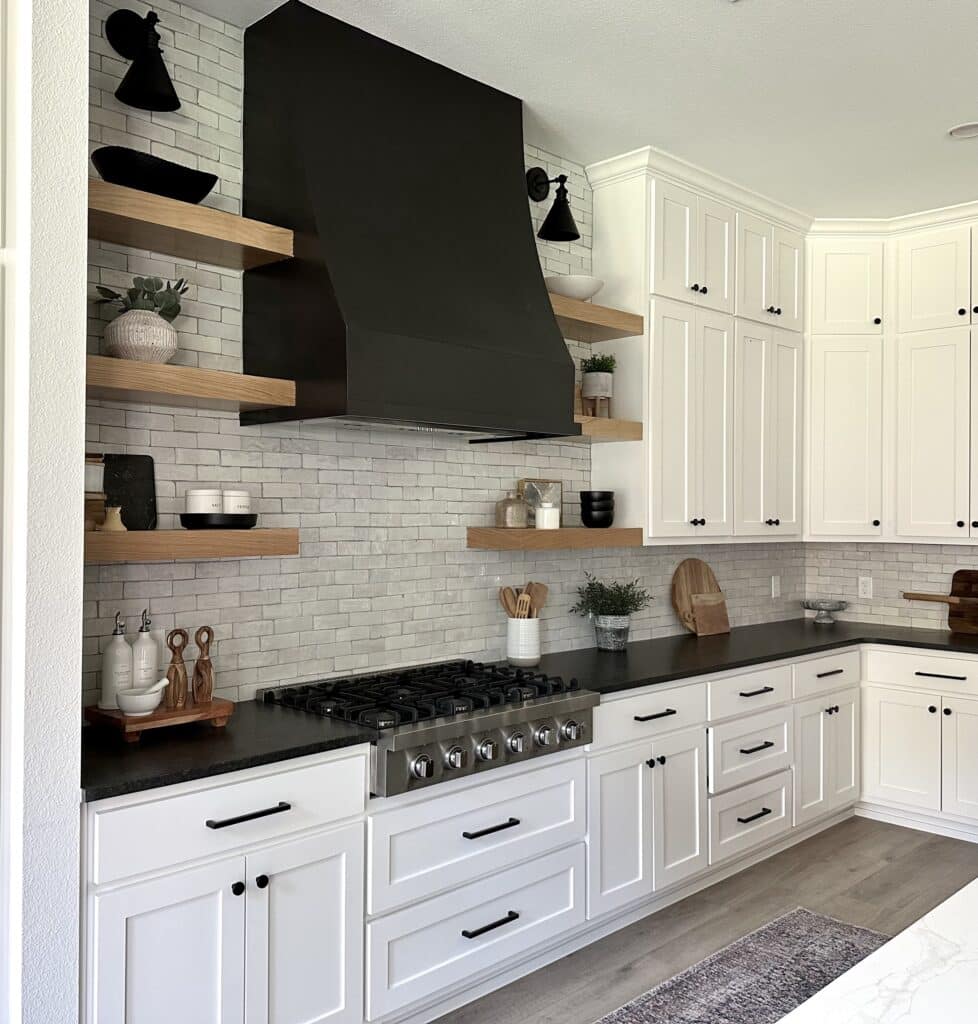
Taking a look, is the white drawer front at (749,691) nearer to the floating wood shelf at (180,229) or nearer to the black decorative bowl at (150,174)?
the floating wood shelf at (180,229)

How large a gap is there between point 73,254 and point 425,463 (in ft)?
5.43

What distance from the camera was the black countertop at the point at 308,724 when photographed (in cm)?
222

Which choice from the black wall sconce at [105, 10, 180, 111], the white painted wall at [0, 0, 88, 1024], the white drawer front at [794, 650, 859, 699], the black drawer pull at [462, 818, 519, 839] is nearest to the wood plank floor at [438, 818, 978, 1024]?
the black drawer pull at [462, 818, 519, 839]

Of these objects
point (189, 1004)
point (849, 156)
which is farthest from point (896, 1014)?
point (849, 156)

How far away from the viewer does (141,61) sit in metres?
2.65

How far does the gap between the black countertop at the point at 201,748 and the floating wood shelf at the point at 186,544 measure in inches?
17.9

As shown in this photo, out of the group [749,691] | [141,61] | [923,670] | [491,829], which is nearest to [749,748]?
[749,691]

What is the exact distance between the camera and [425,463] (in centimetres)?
355

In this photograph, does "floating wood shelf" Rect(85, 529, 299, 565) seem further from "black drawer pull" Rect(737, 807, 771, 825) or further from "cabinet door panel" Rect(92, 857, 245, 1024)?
"black drawer pull" Rect(737, 807, 771, 825)

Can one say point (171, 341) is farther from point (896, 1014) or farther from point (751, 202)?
point (751, 202)

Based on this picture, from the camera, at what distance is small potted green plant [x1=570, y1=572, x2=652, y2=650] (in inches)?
161

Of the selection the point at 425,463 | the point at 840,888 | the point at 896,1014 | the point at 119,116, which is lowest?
the point at 840,888

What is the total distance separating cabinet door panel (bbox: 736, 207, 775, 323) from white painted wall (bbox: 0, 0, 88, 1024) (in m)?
3.13

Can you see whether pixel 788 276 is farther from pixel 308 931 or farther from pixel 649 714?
pixel 308 931
